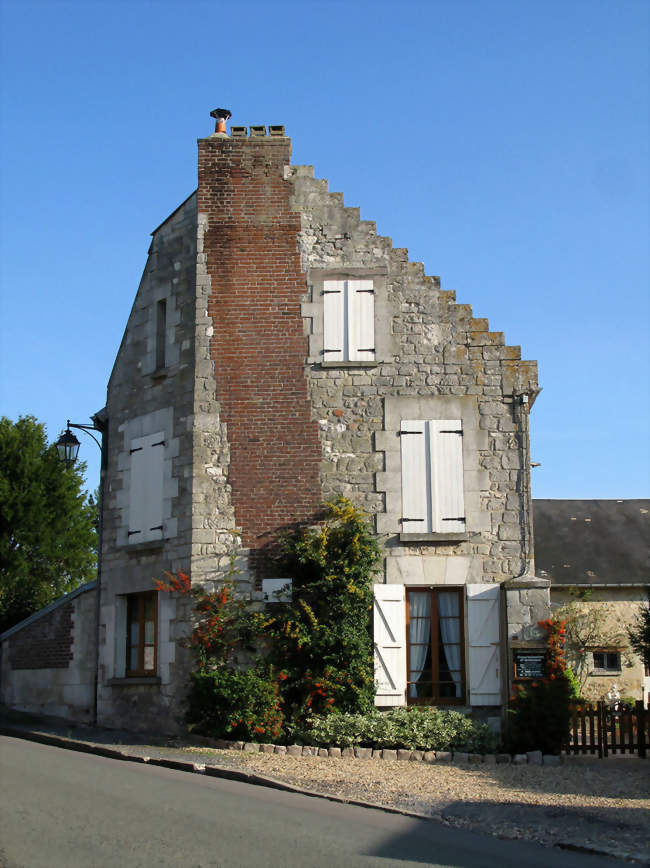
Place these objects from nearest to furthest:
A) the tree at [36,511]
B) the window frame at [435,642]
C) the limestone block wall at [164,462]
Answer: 1. the window frame at [435,642]
2. the limestone block wall at [164,462]
3. the tree at [36,511]

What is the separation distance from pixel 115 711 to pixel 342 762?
4.71 metres

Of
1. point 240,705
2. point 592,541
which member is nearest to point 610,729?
point 240,705

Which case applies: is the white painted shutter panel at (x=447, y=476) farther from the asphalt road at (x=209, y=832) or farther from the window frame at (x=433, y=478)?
the asphalt road at (x=209, y=832)

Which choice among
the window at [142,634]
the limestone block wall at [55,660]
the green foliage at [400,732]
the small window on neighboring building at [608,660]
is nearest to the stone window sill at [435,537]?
the green foliage at [400,732]

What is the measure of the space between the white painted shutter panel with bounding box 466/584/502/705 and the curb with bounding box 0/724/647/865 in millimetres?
4197

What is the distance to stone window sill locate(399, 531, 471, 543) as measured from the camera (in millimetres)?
14047

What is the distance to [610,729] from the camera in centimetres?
1261

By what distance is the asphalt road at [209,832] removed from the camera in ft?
20.8

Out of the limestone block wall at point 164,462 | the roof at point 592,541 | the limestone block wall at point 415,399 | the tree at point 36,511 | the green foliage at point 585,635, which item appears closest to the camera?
the limestone block wall at point 415,399

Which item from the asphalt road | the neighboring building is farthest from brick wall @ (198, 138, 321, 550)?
the neighboring building

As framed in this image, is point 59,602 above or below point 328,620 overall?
above

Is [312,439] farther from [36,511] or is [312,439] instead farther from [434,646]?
[36,511]

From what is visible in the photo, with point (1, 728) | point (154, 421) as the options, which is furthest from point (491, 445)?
point (1, 728)

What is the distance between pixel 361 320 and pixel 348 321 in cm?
19
